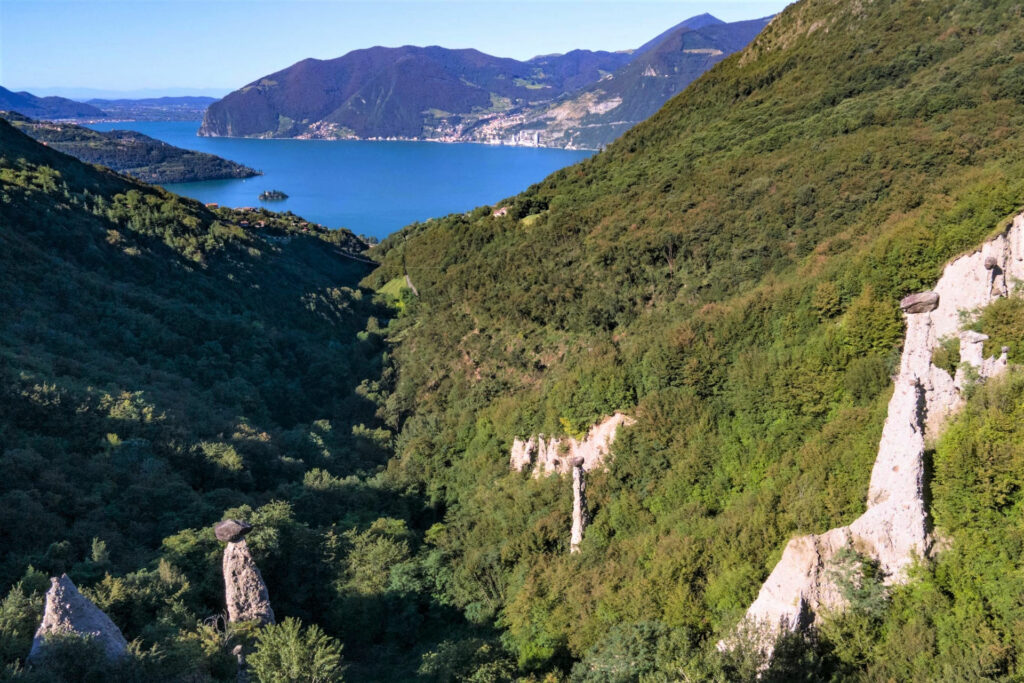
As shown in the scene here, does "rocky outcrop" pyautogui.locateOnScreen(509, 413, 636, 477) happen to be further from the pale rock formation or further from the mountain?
the mountain

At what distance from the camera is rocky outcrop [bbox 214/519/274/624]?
21062mm

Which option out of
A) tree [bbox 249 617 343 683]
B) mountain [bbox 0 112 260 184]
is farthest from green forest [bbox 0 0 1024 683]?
mountain [bbox 0 112 260 184]

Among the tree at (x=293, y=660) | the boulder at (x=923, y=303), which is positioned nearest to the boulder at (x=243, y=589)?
the tree at (x=293, y=660)

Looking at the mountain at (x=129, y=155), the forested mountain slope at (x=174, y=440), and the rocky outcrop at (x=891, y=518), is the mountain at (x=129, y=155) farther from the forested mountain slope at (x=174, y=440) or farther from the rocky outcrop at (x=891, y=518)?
the rocky outcrop at (x=891, y=518)

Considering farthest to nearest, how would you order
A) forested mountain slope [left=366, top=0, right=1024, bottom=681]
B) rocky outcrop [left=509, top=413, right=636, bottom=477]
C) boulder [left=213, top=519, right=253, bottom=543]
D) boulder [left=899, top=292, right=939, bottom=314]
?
rocky outcrop [left=509, top=413, right=636, bottom=477] < boulder [left=213, top=519, right=253, bottom=543] < boulder [left=899, top=292, right=939, bottom=314] < forested mountain slope [left=366, top=0, right=1024, bottom=681]

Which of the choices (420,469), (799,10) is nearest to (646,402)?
(420,469)

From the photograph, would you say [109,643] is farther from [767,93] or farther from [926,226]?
[767,93]

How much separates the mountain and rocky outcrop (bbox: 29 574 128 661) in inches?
7554

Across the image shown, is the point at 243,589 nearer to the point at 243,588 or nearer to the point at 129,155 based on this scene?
the point at 243,588

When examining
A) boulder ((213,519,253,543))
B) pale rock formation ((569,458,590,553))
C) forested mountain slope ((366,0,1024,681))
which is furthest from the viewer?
pale rock formation ((569,458,590,553))

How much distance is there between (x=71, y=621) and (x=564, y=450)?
61.4ft

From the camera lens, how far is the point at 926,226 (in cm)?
2219

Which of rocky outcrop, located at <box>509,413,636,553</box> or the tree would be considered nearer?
the tree


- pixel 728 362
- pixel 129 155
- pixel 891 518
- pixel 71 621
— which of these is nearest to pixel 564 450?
pixel 728 362
